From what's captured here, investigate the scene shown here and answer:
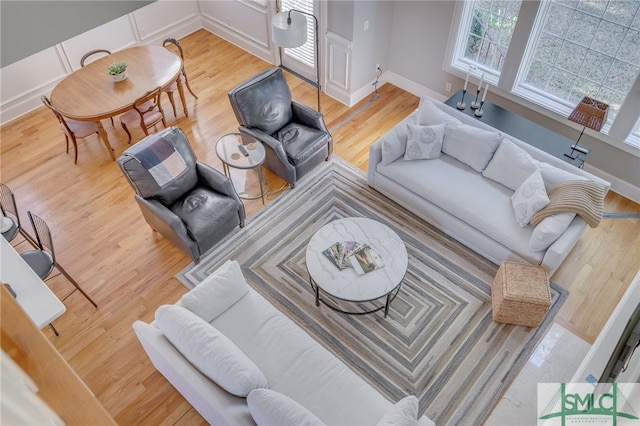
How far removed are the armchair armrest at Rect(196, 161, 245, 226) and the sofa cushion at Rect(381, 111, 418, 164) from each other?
1498mm

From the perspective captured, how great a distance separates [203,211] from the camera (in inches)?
183

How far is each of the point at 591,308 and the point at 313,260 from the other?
2515 millimetres

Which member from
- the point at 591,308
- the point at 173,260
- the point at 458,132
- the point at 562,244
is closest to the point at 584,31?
the point at 458,132

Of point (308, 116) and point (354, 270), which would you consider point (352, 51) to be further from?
point (354, 270)

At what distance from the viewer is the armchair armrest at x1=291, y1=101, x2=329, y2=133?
540 cm

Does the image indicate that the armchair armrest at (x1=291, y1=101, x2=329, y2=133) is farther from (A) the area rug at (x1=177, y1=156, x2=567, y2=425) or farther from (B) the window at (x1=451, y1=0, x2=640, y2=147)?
(B) the window at (x1=451, y1=0, x2=640, y2=147)

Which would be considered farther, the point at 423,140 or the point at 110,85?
the point at 110,85

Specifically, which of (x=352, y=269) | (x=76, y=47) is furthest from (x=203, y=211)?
(x=76, y=47)

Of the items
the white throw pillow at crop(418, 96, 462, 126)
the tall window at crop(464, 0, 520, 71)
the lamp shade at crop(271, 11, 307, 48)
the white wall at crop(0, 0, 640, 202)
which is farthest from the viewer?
the white wall at crop(0, 0, 640, 202)

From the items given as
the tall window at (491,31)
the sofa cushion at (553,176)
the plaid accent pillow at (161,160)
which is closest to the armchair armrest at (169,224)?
the plaid accent pillow at (161,160)

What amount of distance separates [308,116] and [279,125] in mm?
327

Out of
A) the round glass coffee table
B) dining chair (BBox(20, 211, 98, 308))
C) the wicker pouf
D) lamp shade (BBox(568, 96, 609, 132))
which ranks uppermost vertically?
lamp shade (BBox(568, 96, 609, 132))

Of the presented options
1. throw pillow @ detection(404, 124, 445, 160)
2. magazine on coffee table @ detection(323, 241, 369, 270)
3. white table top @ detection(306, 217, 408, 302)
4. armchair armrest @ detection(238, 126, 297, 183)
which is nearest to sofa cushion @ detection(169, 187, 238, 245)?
armchair armrest @ detection(238, 126, 297, 183)

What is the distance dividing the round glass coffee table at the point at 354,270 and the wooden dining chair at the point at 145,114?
258 centimetres
